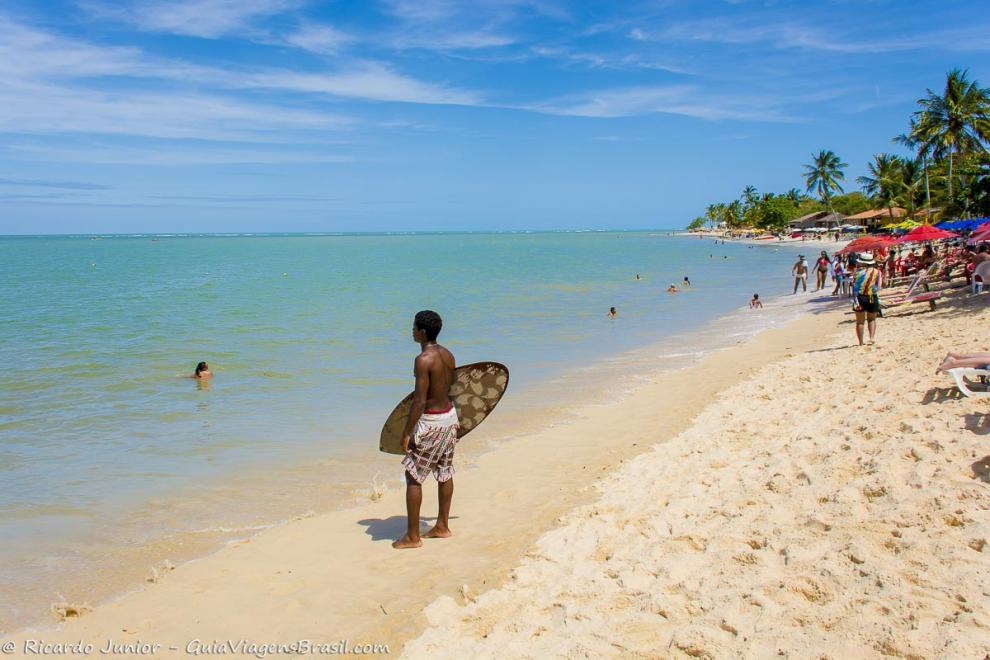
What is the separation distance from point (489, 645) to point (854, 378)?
260 inches

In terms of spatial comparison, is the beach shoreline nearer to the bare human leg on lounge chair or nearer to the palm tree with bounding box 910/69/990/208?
the bare human leg on lounge chair

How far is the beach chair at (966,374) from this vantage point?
20.3 ft

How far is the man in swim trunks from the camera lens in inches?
196

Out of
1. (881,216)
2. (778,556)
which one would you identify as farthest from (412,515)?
(881,216)

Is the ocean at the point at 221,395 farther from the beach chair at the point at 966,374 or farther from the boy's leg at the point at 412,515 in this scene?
the beach chair at the point at 966,374

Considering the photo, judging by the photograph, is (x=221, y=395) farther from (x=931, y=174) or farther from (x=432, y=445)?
(x=931, y=174)

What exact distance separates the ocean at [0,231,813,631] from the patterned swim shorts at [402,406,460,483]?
2.05m

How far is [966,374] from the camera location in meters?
6.48

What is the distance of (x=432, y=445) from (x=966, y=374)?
194 inches

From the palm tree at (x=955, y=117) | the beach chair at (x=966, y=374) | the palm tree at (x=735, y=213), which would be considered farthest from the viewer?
the palm tree at (x=735, y=213)

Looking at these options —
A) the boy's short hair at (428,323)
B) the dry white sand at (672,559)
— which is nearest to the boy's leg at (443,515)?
the dry white sand at (672,559)

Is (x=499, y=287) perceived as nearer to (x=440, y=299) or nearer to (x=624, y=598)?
(x=440, y=299)

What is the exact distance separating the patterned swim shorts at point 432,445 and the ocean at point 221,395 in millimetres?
2048

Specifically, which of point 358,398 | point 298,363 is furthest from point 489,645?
point 298,363
